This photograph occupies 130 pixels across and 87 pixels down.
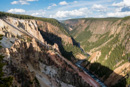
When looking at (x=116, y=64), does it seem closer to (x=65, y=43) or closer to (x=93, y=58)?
(x=93, y=58)

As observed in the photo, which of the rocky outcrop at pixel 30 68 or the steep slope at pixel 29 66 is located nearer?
the steep slope at pixel 29 66

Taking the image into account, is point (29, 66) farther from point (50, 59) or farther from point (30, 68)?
point (50, 59)

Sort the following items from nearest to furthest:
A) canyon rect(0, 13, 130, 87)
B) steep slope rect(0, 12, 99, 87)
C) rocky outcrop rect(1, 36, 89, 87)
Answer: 1. steep slope rect(0, 12, 99, 87)
2. rocky outcrop rect(1, 36, 89, 87)
3. canyon rect(0, 13, 130, 87)

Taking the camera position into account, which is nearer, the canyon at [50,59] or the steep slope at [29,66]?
the steep slope at [29,66]

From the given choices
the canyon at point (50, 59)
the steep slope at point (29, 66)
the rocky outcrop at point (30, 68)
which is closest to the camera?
the steep slope at point (29, 66)

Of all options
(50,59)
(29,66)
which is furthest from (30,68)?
(50,59)

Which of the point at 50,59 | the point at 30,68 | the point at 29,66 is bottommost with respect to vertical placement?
the point at 50,59

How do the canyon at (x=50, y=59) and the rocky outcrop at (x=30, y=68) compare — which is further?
the canyon at (x=50, y=59)

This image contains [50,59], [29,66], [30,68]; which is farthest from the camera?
[50,59]

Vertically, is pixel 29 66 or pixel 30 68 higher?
pixel 29 66

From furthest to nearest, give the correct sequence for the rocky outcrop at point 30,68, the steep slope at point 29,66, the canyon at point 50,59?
the canyon at point 50,59 < the rocky outcrop at point 30,68 < the steep slope at point 29,66

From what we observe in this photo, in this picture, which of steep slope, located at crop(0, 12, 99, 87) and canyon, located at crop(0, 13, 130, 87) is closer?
steep slope, located at crop(0, 12, 99, 87)
